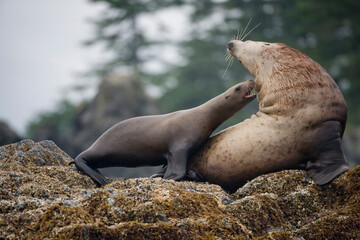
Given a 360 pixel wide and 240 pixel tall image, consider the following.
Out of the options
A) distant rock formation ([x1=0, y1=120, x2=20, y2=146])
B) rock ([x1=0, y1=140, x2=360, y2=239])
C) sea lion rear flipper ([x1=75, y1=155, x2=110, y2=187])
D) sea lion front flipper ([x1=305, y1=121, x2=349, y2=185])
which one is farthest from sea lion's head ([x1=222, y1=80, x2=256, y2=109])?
distant rock formation ([x1=0, y1=120, x2=20, y2=146])

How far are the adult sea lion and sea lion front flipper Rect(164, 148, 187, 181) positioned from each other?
30 cm

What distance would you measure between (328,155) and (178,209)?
2049 mm

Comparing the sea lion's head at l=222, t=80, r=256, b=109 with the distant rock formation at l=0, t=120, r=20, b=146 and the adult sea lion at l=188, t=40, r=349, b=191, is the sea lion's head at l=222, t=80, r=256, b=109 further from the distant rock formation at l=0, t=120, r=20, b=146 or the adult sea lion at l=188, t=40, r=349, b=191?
the distant rock formation at l=0, t=120, r=20, b=146

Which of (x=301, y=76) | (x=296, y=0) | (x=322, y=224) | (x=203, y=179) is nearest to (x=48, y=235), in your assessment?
(x=322, y=224)

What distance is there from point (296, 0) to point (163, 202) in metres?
26.7

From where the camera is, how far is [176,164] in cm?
639

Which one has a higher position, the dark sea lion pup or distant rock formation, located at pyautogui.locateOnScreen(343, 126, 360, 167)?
the dark sea lion pup

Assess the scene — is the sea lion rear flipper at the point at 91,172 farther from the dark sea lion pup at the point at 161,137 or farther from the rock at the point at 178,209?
the rock at the point at 178,209

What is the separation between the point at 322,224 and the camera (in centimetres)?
457

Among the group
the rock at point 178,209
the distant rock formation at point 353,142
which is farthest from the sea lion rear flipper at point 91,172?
the distant rock formation at point 353,142

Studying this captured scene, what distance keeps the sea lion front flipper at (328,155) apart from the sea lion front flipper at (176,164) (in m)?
1.45

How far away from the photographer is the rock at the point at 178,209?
414cm

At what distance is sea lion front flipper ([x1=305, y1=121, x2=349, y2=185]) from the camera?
555 centimetres

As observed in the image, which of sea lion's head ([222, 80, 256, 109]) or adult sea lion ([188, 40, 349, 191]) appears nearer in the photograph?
adult sea lion ([188, 40, 349, 191])
